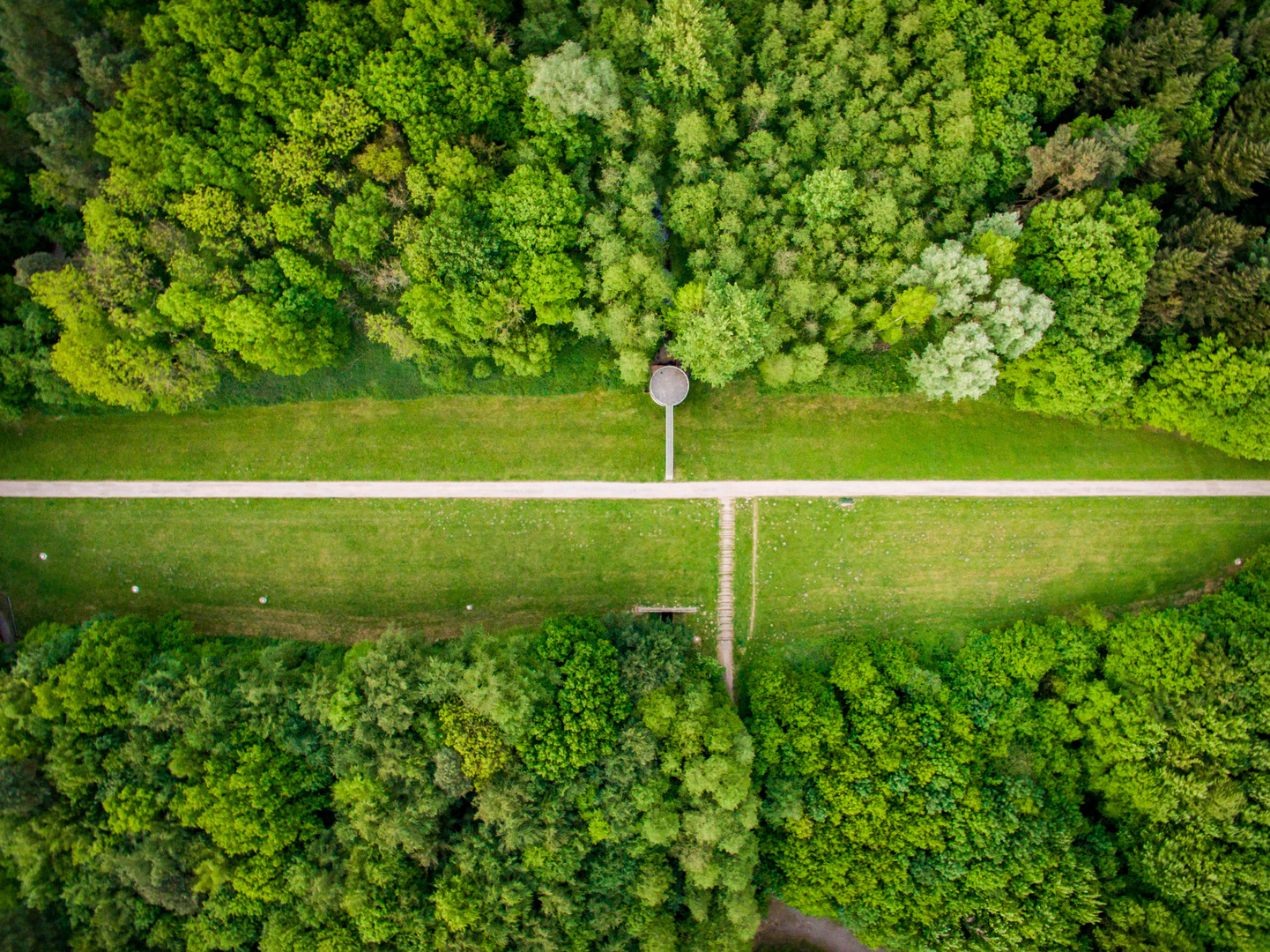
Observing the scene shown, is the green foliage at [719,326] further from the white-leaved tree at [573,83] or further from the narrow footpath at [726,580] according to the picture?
the white-leaved tree at [573,83]

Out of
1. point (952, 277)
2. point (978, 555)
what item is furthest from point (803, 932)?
point (952, 277)

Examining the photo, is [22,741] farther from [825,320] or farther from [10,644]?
[825,320]

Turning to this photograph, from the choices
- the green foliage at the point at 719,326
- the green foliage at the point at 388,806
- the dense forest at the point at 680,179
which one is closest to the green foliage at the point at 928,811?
the green foliage at the point at 388,806

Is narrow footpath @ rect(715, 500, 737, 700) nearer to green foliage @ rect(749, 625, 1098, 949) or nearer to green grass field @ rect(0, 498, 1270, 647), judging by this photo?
green grass field @ rect(0, 498, 1270, 647)

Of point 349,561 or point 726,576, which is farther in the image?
point 349,561

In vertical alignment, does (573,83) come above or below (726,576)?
above

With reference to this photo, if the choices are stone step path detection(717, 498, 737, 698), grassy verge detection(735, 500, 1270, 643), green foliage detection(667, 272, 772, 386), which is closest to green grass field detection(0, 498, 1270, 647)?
grassy verge detection(735, 500, 1270, 643)

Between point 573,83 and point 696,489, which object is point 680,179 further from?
point 696,489
